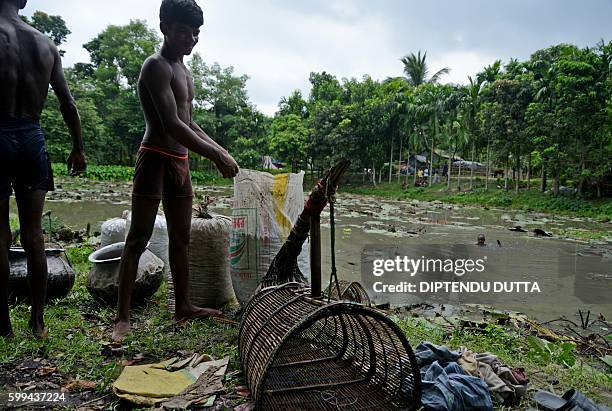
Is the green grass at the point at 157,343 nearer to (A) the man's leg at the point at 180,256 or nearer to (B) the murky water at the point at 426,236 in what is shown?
(A) the man's leg at the point at 180,256

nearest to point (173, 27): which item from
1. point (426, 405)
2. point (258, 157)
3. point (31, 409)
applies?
point (31, 409)

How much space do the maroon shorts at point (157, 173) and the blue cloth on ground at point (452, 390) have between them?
69.0 inches

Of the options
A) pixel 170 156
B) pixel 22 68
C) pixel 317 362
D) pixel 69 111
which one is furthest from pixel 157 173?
pixel 317 362

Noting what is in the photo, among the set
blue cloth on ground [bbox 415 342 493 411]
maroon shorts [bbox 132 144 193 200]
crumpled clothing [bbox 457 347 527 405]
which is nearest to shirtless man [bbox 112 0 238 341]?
maroon shorts [bbox 132 144 193 200]

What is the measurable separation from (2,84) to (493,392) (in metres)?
2.73

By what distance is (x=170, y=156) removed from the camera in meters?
2.65

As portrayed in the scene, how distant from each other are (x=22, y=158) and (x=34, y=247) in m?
0.48

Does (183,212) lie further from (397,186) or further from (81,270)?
(397,186)

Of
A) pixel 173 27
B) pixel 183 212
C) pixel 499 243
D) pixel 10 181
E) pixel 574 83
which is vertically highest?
pixel 574 83

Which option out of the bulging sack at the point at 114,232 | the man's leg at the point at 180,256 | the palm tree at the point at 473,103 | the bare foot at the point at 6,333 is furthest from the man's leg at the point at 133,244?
the palm tree at the point at 473,103

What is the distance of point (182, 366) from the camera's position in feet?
7.04

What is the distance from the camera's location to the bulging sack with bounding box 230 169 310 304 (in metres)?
2.97

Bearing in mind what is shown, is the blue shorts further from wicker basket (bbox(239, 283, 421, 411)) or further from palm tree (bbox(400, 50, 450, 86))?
palm tree (bbox(400, 50, 450, 86))

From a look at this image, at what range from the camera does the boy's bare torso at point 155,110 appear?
2.58m
